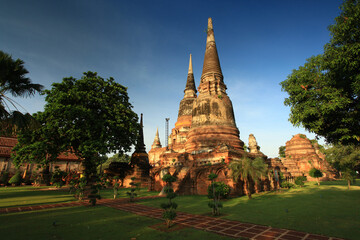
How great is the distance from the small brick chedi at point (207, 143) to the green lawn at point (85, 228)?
9.14 meters

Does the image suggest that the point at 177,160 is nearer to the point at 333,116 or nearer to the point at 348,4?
the point at 333,116

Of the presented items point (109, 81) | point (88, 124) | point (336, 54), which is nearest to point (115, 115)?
point (88, 124)

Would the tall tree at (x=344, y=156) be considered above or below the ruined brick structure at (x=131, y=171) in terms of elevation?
above

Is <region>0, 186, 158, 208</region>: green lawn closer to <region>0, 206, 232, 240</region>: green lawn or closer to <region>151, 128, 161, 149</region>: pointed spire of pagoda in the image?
<region>0, 206, 232, 240</region>: green lawn

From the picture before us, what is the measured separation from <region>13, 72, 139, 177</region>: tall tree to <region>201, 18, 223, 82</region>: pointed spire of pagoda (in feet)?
40.6

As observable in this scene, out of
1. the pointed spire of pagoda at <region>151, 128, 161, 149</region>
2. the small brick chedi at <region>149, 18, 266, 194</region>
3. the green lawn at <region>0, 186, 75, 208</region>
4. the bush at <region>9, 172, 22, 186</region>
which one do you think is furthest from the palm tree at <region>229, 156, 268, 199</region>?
the pointed spire of pagoda at <region>151, 128, 161, 149</region>

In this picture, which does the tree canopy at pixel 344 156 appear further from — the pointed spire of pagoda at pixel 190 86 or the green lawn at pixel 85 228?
the green lawn at pixel 85 228

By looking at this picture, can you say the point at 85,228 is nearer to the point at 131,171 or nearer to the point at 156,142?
the point at 131,171

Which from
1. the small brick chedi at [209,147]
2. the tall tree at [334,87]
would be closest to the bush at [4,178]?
the small brick chedi at [209,147]

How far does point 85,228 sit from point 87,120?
927 centimetres

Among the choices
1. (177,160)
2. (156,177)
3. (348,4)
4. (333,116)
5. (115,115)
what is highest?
(348,4)

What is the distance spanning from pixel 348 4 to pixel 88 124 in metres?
16.5

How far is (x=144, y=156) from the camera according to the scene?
27.8 metres

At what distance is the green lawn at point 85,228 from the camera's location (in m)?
5.48
